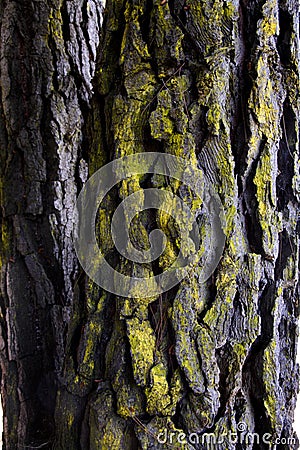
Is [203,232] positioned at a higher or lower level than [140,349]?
higher

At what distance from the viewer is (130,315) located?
729 millimetres

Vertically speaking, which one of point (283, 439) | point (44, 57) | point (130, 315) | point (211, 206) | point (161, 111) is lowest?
point (283, 439)

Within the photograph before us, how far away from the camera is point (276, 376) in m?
0.78

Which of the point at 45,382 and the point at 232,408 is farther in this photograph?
the point at 45,382

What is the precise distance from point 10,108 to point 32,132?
0.08m

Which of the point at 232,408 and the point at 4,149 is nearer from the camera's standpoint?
the point at 232,408

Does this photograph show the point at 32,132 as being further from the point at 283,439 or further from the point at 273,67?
the point at 283,439

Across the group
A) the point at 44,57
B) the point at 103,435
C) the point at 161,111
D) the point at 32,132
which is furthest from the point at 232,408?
the point at 44,57

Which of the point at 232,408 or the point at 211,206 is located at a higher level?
the point at 211,206

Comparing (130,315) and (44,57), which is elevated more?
(44,57)

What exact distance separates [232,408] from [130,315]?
204 millimetres

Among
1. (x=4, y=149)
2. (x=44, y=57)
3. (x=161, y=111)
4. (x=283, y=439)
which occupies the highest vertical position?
(x=44, y=57)

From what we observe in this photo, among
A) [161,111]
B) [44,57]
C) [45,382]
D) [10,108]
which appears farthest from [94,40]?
[45,382]

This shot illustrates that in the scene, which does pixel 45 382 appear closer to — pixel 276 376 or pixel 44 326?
pixel 44 326
